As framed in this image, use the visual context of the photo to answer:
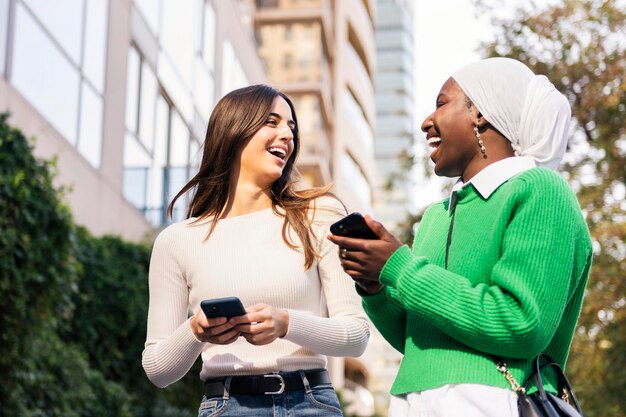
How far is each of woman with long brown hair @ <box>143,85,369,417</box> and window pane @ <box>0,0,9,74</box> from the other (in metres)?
9.82

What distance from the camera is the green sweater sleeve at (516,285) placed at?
3.15 m

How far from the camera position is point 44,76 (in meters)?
15.4

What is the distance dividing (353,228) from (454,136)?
47cm

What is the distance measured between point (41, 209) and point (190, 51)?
1545cm

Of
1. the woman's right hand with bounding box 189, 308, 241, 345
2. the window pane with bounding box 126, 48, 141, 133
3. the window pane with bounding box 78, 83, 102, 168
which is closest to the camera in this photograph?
the woman's right hand with bounding box 189, 308, 241, 345

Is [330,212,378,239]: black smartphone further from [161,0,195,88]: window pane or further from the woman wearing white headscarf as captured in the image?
[161,0,195,88]: window pane

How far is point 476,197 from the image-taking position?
11.4ft

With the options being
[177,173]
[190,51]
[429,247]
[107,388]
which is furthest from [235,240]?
[190,51]

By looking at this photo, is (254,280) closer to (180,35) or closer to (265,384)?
(265,384)

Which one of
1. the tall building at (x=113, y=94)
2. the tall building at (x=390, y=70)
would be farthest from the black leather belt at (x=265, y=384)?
the tall building at (x=390, y=70)

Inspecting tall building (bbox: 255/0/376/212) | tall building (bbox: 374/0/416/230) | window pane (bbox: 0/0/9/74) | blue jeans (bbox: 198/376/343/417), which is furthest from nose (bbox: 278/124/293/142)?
tall building (bbox: 374/0/416/230)

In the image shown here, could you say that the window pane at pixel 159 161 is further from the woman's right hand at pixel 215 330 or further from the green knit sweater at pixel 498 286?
the green knit sweater at pixel 498 286

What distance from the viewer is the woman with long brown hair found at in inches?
158

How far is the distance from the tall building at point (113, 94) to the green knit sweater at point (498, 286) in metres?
7.24
